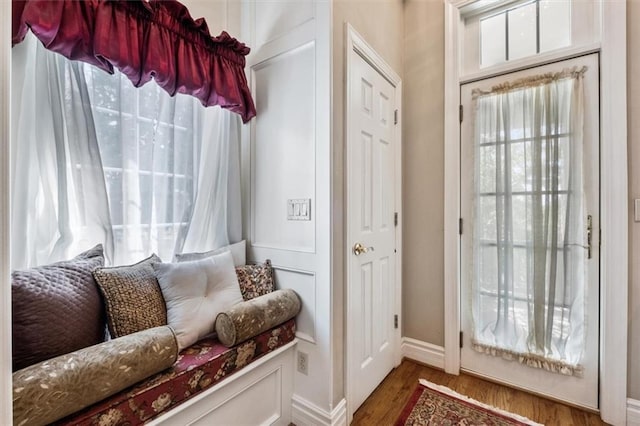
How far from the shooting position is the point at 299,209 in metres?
1.60

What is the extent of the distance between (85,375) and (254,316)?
0.63m

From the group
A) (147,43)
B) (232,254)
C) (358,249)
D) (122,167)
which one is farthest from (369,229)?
(147,43)

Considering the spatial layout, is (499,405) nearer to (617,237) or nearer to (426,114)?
(617,237)

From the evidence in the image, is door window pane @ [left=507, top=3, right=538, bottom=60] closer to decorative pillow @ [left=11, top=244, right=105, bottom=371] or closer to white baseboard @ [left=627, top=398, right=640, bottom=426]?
white baseboard @ [left=627, top=398, right=640, bottom=426]

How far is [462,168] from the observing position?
2.08 metres

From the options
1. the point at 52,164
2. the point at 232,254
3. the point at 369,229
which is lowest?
the point at 232,254

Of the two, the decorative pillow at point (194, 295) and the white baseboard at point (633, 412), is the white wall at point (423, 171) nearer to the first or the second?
the white baseboard at point (633, 412)

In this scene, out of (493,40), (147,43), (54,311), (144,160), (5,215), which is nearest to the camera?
(5,215)

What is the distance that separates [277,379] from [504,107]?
7.33 ft

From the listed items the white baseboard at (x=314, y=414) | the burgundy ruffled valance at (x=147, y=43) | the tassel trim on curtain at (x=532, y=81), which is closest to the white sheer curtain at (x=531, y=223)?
the tassel trim on curtain at (x=532, y=81)

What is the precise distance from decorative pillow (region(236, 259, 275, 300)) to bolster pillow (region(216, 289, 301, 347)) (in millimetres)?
116

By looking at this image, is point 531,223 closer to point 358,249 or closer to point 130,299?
point 358,249

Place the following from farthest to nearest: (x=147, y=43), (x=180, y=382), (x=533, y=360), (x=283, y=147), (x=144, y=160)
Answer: (x=533, y=360) → (x=283, y=147) → (x=144, y=160) → (x=147, y=43) → (x=180, y=382)

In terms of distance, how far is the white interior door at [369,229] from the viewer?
164 cm
